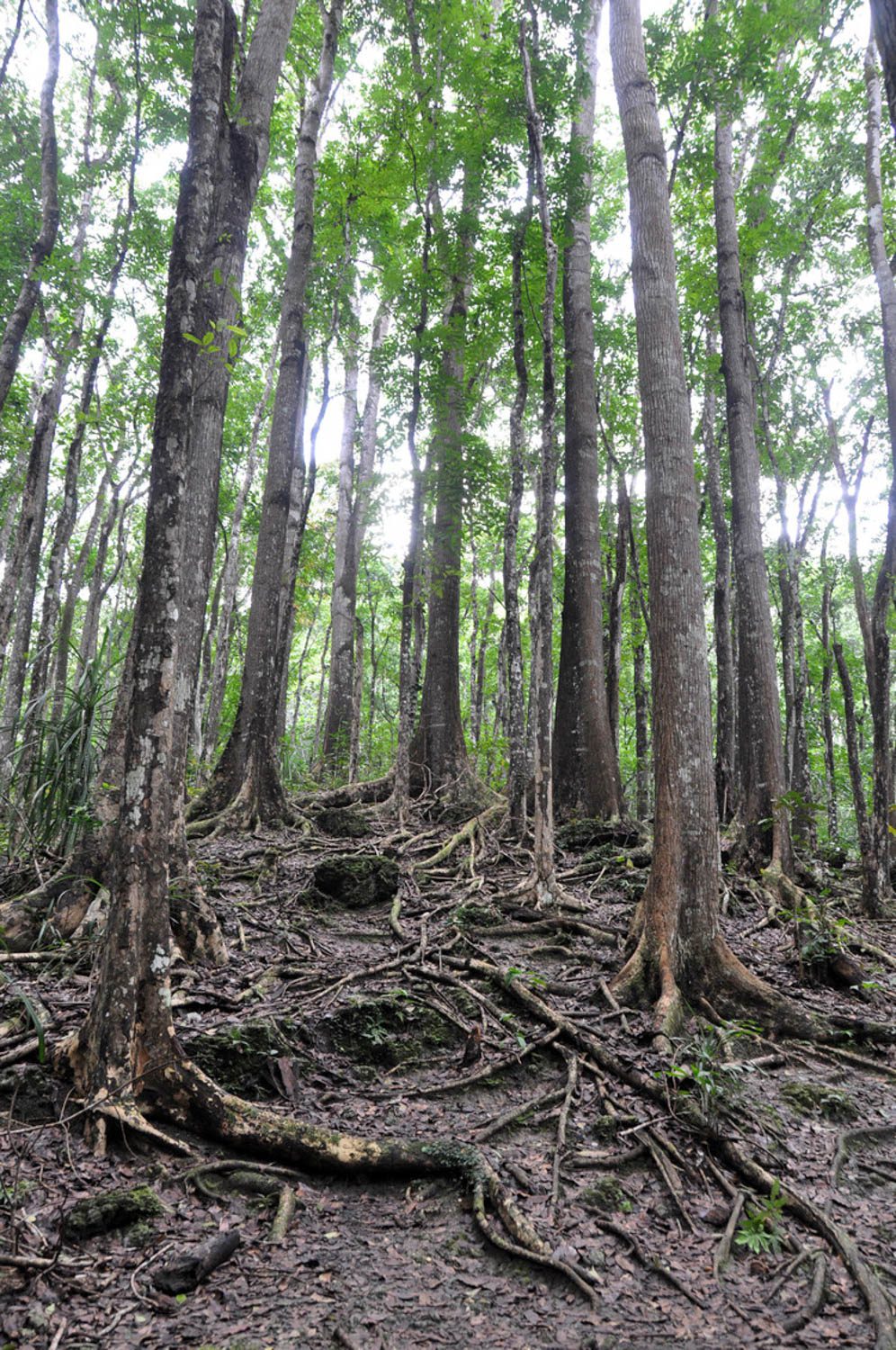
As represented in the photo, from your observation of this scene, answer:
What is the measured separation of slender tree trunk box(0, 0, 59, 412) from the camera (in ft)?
26.0

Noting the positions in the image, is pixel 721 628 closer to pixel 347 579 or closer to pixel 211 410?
pixel 347 579

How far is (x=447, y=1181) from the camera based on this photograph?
139 inches

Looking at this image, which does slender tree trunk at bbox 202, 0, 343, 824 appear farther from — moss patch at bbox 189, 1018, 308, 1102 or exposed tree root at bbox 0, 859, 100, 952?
moss patch at bbox 189, 1018, 308, 1102

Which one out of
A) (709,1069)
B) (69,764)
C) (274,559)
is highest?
(274,559)

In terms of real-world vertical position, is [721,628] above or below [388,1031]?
above

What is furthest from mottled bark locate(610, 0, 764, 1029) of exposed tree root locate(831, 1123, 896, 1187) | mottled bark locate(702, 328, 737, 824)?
mottled bark locate(702, 328, 737, 824)

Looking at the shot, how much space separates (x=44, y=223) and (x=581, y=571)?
25.7 ft

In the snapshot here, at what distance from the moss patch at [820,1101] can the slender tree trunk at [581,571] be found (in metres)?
5.53

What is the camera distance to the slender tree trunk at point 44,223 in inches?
312

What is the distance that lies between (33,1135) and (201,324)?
4350 millimetres

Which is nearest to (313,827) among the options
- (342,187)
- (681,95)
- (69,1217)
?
(69,1217)

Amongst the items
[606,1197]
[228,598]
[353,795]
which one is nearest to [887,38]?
[606,1197]

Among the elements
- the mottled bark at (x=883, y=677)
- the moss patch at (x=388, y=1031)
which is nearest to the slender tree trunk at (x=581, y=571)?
the mottled bark at (x=883, y=677)

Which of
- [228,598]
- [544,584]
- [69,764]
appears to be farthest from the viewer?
[228,598]
